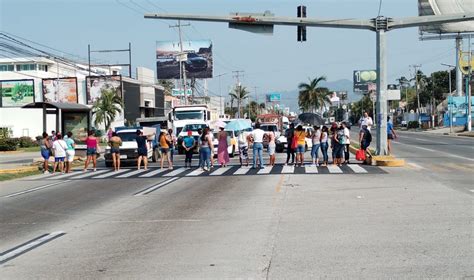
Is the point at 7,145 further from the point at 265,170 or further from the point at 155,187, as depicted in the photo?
the point at 155,187

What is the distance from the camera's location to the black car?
79875 millimetres

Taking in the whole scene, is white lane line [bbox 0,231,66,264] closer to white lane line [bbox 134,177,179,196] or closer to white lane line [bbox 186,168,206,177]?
white lane line [bbox 134,177,179,196]

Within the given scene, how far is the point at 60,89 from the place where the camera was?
69.4 meters

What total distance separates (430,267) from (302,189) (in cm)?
861

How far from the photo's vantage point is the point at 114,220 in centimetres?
1198

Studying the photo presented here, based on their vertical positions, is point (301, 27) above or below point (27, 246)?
above

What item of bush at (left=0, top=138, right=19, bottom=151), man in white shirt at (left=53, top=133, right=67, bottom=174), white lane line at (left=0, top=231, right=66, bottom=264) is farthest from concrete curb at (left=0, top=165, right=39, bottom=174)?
bush at (left=0, top=138, right=19, bottom=151)

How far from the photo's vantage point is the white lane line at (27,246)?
8835 mm

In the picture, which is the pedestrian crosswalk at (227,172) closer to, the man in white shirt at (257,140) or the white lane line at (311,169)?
the white lane line at (311,169)

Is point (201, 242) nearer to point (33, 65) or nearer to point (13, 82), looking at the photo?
point (13, 82)

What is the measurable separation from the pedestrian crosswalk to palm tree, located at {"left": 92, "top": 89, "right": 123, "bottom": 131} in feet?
130

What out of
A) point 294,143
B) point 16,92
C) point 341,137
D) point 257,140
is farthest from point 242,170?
point 16,92

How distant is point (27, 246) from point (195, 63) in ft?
235

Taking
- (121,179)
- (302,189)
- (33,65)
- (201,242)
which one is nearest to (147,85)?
(33,65)
